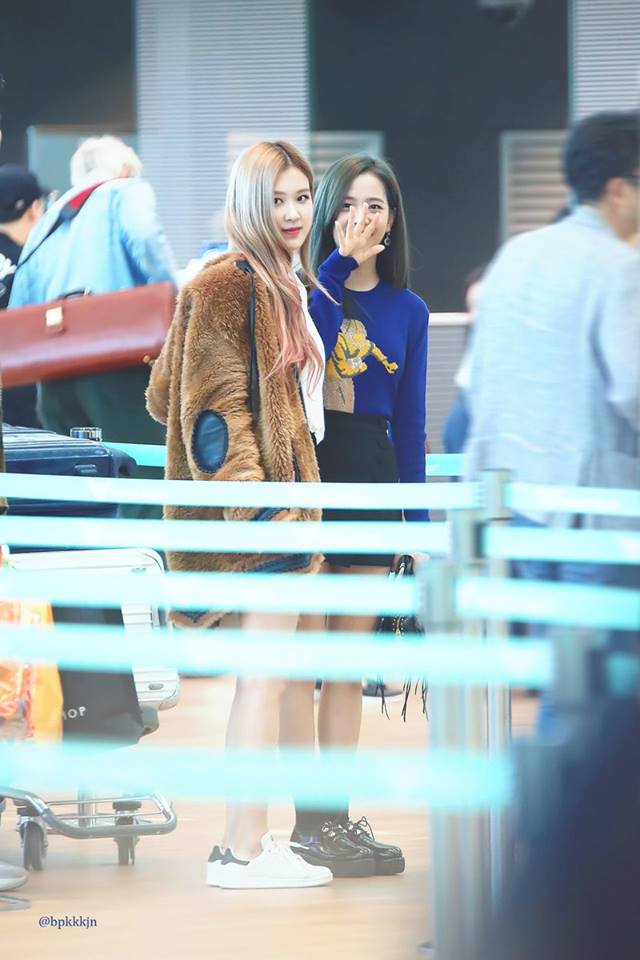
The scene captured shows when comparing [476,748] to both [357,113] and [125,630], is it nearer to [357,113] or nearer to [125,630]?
[125,630]

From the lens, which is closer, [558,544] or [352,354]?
[558,544]

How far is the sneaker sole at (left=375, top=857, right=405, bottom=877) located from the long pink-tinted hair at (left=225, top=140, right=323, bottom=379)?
0.82m

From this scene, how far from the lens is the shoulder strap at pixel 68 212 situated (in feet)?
15.1

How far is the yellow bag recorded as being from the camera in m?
2.95

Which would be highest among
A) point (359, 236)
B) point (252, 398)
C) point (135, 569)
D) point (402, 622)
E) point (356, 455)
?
point (359, 236)

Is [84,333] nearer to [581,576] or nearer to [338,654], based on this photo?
[581,576]

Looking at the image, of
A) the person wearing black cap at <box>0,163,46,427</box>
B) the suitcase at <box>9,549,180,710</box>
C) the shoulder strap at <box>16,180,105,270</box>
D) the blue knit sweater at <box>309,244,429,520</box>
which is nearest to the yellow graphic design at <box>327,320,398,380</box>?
the blue knit sweater at <box>309,244,429,520</box>

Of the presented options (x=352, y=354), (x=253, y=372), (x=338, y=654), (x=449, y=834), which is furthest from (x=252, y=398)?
(x=449, y=834)

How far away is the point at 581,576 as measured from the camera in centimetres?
286

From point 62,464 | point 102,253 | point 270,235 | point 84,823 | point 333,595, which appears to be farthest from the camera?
point 102,253

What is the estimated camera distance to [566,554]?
250cm

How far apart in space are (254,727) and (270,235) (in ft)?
2.59

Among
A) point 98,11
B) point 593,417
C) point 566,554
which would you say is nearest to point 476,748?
point 566,554

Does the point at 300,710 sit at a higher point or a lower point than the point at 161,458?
lower
